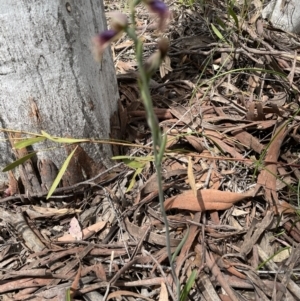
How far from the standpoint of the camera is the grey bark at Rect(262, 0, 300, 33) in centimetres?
206

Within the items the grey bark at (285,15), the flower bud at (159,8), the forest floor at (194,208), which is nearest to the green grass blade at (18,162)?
the forest floor at (194,208)

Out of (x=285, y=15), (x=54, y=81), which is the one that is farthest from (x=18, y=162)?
(x=285, y=15)

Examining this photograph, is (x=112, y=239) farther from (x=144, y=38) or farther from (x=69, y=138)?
(x=144, y=38)

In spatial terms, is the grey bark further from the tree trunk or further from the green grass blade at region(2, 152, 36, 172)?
the green grass blade at region(2, 152, 36, 172)

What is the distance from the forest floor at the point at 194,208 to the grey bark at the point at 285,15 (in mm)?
209

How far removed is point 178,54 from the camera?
2.05 m

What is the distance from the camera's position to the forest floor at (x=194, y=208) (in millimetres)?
1253

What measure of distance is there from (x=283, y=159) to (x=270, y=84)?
0.44m

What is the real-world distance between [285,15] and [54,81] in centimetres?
126

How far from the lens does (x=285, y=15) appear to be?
210 centimetres

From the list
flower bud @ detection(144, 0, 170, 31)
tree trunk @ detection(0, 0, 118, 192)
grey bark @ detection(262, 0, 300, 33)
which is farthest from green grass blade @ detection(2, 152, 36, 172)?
grey bark @ detection(262, 0, 300, 33)

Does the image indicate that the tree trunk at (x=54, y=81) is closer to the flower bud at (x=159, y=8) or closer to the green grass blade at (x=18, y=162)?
the green grass blade at (x=18, y=162)

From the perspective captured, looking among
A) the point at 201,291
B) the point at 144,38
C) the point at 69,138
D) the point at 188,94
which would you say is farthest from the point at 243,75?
the point at 201,291

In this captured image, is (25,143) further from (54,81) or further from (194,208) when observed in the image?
(194,208)
